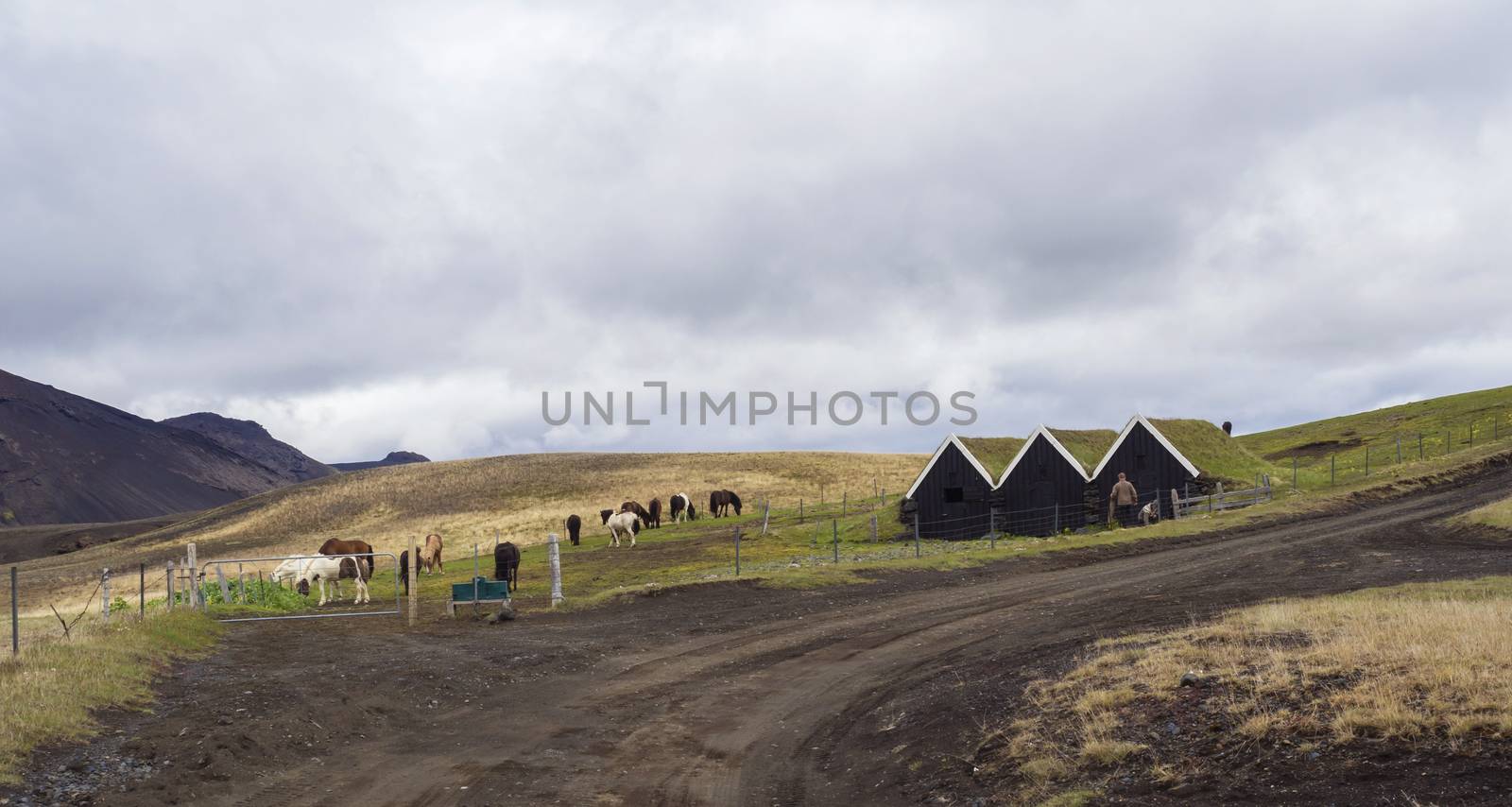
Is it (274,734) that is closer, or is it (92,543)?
(274,734)

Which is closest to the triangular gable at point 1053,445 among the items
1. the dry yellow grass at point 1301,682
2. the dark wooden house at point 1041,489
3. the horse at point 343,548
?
the dark wooden house at point 1041,489

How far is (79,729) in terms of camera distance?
13.3 meters

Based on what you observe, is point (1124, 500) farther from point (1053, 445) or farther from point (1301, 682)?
point (1301, 682)

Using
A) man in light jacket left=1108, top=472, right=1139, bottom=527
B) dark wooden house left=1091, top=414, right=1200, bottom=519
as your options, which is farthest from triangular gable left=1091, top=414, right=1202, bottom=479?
man in light jacket left=1108, top=472, right=1139, bottom=527

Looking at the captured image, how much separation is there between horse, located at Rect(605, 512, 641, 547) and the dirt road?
77.4 feet

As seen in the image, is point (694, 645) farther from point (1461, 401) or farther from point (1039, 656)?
point (1461, 401)

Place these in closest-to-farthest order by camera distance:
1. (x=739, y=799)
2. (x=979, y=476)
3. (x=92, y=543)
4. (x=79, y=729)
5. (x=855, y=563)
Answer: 1. (x=739, y=799)
2. (x=79, y=729)
3. (x=855, y=563)
4. (x=979, y=476)
5. (x=92, y=543)

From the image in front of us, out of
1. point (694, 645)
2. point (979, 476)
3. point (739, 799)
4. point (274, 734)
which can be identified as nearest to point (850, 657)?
point (694, 645)

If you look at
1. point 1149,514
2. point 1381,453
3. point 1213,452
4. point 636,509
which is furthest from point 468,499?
point 1381,453

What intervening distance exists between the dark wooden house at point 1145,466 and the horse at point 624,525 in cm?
2227

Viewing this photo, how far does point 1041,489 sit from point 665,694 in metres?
35.7

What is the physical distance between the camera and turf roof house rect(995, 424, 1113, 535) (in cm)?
4891

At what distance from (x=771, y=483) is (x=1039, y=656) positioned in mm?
68936

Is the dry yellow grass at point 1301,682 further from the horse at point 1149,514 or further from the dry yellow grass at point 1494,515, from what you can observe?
the horse at point 1149,514
